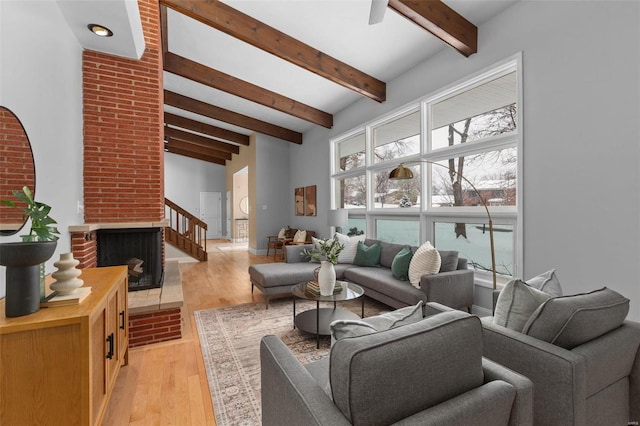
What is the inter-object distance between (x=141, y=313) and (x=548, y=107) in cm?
413

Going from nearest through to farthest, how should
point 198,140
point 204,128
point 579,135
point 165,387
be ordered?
point 165,387
point 579,135
point 204,128
point 198,140

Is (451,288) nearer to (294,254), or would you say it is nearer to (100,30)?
(294,254)

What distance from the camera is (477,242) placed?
11.9 feet

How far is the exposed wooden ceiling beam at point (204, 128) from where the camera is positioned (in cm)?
788

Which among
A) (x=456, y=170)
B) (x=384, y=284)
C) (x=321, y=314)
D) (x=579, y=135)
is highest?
(x=579, y=135)

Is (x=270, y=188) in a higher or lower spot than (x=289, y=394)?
higher

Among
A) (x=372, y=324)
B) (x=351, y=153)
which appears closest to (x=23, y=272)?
(x=372, y=324)

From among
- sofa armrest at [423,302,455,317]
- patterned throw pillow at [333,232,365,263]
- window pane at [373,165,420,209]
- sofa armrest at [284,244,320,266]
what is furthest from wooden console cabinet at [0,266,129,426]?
window pane at [373,165,420,209]

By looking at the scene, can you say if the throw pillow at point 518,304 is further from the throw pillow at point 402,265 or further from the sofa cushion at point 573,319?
the throw pillow at point 402,265

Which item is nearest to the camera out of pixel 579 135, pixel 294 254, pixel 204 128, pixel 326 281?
pixel 579 135

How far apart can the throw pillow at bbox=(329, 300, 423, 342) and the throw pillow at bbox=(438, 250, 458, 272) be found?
2208 mm

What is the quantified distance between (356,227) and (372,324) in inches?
184

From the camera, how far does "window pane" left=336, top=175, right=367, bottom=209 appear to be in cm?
572

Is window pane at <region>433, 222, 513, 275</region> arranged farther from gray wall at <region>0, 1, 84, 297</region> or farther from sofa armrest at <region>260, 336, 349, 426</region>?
gray wall at <region>0, 1, 84, 297</region>
